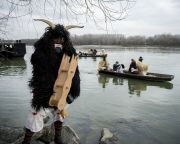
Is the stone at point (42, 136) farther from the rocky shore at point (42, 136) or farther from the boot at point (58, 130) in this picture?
the boot at point (58, 130)

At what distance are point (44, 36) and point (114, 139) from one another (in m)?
3.35

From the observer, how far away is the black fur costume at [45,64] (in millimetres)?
4645

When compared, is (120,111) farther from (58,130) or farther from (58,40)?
(58,40)

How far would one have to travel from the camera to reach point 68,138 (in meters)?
5.82

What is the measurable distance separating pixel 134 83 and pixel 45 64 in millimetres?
12992

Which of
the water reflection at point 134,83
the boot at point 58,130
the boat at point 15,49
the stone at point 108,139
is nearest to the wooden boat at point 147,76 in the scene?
the water reflection at point 134,83

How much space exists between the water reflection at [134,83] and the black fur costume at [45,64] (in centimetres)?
973

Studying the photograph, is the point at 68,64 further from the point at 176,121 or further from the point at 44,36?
the point at 176,121

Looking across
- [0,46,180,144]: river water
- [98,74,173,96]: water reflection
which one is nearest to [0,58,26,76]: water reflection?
[0,46,180,144]: river water

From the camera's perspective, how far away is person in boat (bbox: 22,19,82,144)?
4629 mm

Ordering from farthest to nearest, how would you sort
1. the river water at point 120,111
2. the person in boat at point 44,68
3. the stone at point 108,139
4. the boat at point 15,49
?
the boat at point 15,49
the river water at point 120,111
the stone at point 108,139
the person in boat at point 44,68

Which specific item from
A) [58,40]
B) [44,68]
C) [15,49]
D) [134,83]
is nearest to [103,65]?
[134,83]

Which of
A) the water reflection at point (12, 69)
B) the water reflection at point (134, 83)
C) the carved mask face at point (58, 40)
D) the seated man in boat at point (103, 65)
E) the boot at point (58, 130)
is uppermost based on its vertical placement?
the carved mask face at point (58, 40)

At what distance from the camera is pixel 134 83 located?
1725 cm
